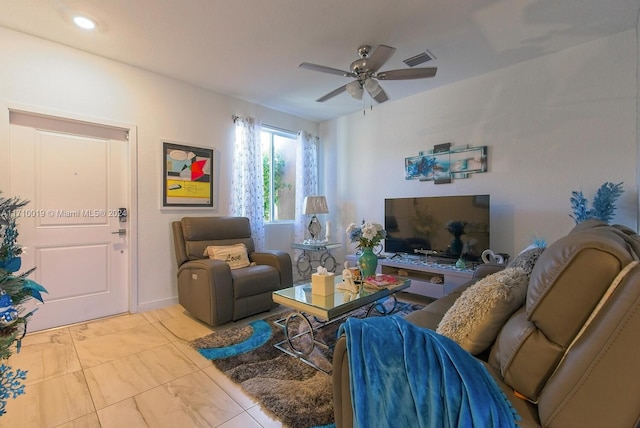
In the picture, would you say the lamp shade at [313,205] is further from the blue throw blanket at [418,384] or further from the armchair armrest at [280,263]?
the blue throw blanket at [418,384]

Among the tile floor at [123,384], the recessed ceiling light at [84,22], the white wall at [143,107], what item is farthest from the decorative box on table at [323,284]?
the recessed ceiling light at [84,22]

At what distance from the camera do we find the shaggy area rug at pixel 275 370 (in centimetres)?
157

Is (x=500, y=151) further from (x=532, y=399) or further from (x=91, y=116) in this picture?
(x=91, y=116)

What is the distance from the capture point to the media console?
2982 mm

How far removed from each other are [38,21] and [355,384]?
343 centimetres

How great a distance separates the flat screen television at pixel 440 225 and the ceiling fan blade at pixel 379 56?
1.75 metres

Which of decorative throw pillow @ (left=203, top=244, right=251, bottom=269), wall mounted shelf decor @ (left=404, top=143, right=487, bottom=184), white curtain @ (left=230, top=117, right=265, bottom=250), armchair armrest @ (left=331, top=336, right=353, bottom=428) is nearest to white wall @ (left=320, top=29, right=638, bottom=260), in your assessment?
wall mounted shelf decor @ (left=404, top=143, right=487, bottom=184)

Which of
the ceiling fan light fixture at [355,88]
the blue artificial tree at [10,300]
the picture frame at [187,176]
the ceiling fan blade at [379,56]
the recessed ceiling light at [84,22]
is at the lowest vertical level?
the blue artificial tree at [10,300]

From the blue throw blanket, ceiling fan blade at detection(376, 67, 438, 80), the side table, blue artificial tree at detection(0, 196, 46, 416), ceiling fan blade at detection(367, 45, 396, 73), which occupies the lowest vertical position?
the side table

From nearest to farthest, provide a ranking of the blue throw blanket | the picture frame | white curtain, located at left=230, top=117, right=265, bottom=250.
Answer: the blue throw blanket → the picture frame → white curtain, located at left=230, top=117, right=265, bottom=250

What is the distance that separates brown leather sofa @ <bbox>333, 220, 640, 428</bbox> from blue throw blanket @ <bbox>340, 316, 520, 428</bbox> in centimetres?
11

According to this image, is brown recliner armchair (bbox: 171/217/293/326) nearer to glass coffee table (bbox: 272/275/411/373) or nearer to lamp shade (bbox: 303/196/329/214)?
glass coffee table (bbox: 272/275/411/373)

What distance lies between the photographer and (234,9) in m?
2.16

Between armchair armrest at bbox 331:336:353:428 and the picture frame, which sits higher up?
the picture frame
